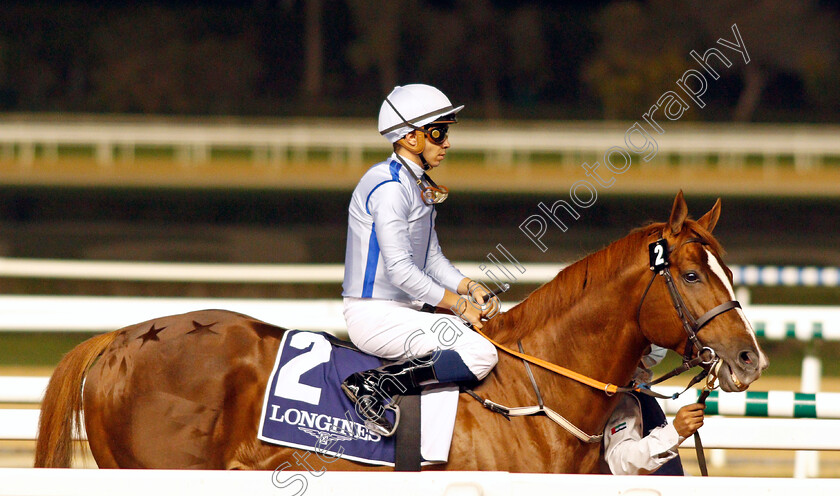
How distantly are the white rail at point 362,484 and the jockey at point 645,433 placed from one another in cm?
51

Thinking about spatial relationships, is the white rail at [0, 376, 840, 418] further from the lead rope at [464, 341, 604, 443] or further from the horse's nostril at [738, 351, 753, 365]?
the horse's nostril at [738, 351, 753, 365]

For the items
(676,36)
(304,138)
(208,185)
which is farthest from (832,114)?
(208,185)

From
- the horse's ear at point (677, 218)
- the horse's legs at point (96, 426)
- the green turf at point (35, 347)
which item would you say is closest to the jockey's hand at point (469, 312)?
the horse's ear at point (677, 218)

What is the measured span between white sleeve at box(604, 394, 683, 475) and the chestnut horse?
72mm

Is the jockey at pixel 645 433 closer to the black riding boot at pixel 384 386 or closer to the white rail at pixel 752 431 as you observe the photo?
the white rail at pixel 752 431

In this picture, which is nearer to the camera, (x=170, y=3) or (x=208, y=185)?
(x=208, y=185)

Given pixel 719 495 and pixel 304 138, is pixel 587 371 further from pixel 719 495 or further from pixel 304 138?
pixel 304 138

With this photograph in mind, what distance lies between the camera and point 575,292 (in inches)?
120

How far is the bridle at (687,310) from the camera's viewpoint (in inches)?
109

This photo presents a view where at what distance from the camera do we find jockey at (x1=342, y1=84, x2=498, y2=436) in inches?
116

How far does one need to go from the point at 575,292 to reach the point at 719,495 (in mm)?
935

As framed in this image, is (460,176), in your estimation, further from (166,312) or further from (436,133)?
(436,133)

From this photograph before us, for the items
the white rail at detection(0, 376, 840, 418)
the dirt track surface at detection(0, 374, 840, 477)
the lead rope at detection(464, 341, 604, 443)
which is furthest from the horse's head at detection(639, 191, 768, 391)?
the dirt track surface at detection(0, 374, 840, 477)

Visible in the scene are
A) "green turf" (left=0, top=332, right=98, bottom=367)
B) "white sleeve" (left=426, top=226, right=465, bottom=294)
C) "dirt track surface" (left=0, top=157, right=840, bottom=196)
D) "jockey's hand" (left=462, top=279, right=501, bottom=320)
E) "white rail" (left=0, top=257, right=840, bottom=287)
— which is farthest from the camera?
"dirt track surface" (left=0, top=157, right=840, bottom=196)
